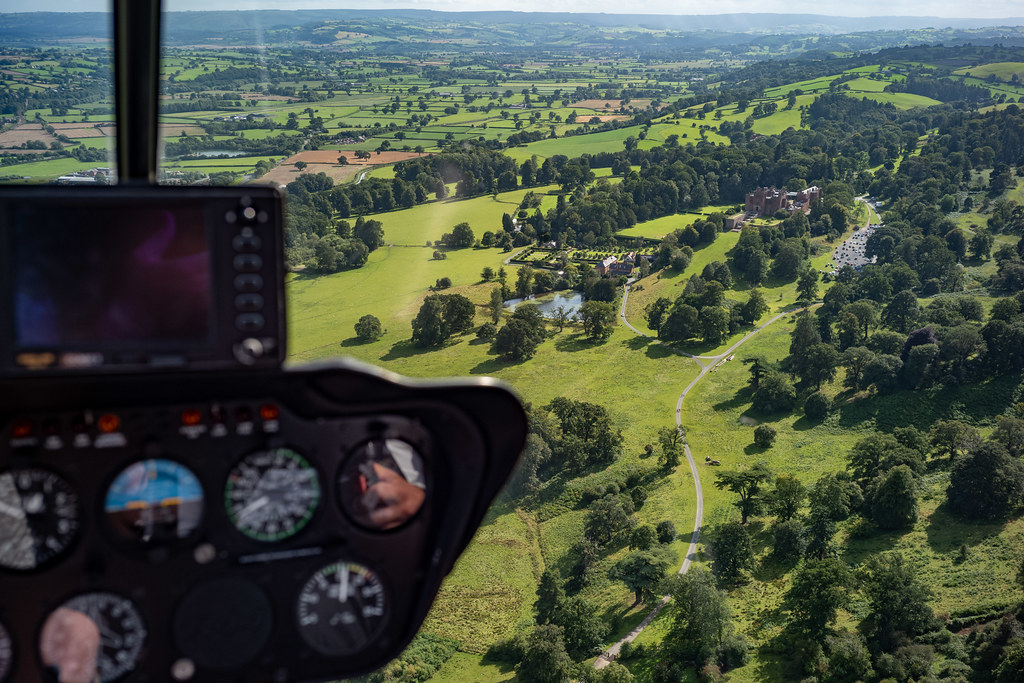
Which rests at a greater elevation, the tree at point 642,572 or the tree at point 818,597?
the tree at point 818,597

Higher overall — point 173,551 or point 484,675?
point 173,551

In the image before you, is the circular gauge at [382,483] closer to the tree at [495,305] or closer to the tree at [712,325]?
the tree at [495,305]

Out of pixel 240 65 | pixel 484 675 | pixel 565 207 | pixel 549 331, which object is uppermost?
pixel 240 65

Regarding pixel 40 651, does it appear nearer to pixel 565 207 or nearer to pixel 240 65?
pixel 240 65

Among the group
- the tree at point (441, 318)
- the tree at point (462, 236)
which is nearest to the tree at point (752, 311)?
the tree at point (462, 236)

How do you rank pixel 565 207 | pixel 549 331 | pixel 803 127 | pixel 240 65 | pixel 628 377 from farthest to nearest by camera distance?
pixel 803 127 < pixel 565 207 < pixel 549 331 < pixel 628 377 < pixel 240 65

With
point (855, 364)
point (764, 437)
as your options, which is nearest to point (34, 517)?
point (764, 437)

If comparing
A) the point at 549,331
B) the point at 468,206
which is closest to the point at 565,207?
the point at 468,206
